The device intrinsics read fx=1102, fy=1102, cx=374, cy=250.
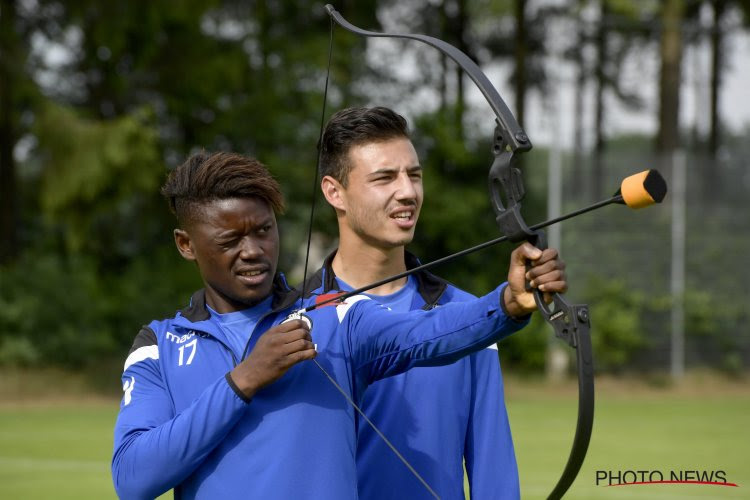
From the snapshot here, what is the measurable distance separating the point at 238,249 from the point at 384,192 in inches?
31.9

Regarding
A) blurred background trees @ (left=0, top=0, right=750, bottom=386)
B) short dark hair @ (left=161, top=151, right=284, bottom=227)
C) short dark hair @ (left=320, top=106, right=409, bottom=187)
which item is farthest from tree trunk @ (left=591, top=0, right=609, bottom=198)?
short dark hair @ (left=161, top=151, right=284, bottom=227)

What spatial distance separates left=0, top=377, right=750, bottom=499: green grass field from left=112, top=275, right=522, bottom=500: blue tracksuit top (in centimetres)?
534

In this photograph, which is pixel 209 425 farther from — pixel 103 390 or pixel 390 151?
pixel 103 390

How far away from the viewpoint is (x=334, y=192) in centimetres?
357

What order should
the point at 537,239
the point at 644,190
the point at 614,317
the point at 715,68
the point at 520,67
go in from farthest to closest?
the point at 715,68 < the point at 520,67 < the point at 614,317 < the point at 537,239 < the point at 644,190

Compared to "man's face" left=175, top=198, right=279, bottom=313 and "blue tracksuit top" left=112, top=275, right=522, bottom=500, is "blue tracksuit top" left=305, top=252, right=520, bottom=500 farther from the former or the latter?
"man's face" left=175, top=198, right=279, bottom=313

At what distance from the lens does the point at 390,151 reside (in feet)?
11.1

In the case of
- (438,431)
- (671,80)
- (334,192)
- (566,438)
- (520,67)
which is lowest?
(566,438)

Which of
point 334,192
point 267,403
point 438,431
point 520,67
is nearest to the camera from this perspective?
point 267,403

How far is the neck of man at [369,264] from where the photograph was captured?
3436 mm

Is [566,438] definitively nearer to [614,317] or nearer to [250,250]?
[614,317]

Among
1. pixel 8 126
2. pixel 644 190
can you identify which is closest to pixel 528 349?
pixel 8 126

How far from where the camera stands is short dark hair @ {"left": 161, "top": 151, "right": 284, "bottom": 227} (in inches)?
106

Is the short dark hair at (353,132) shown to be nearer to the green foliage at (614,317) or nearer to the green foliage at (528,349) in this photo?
the green foliage at (528,349)
